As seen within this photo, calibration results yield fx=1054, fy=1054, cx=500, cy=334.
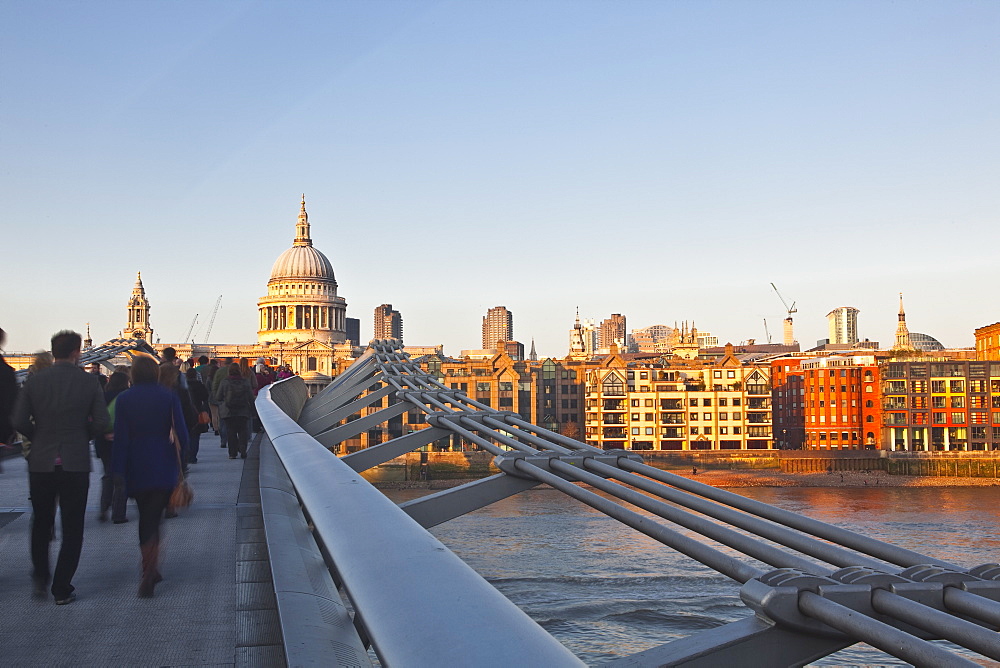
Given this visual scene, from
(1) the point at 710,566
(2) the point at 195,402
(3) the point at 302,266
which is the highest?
(3) the point at 302,266

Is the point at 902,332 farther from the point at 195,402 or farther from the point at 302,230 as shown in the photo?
the point at 195,402

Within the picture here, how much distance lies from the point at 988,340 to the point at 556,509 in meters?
66.2

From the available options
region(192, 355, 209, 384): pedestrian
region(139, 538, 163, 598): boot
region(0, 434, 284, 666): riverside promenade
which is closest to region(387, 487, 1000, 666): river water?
region(0, 434, 284, 666): riverside promenade

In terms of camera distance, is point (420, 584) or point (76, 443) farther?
point (76, 443)

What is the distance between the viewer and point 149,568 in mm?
3924

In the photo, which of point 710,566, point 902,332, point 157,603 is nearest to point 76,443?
point 157,603

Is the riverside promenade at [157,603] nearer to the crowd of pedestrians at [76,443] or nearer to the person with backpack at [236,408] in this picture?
the crowd of pedestrians at [76,443]

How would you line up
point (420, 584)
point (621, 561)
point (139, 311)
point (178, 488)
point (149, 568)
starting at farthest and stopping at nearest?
point (139, 311), point (621, 561), point (178, 488), point (149, 568), point (420, 584)

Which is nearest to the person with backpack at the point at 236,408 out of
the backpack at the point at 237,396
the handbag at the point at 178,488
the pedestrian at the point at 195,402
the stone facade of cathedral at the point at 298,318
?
the backpack at the point at 237,396

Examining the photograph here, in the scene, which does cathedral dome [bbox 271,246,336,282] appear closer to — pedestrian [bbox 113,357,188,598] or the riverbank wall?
the riverbank wall

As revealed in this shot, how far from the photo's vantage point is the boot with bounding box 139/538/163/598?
153 inches

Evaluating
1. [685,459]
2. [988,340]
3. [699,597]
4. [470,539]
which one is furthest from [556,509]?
[988,340]

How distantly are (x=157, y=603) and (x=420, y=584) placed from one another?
2.89 metres

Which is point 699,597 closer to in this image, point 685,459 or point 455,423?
point 455,423
